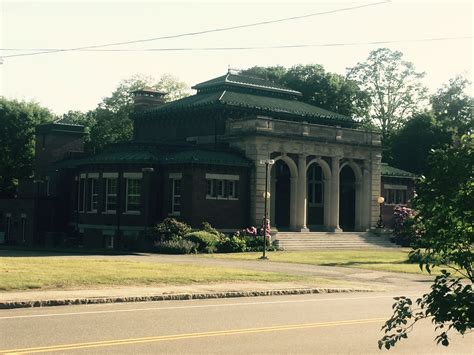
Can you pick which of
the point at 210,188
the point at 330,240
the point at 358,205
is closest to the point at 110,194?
the point at 210,188

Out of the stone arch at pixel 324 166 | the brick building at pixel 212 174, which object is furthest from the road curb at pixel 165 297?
the stone arch at pixel 324 166

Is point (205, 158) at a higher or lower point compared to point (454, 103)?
lower

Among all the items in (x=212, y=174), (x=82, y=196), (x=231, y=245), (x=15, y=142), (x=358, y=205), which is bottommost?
(x=231, y=245)

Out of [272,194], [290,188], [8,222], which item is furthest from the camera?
[8,222]

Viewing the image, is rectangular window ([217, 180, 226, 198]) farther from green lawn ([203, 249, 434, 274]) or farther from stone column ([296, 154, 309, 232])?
stone column ([296, 154, 309, 232])

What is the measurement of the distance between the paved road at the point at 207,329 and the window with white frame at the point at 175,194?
2847 cm

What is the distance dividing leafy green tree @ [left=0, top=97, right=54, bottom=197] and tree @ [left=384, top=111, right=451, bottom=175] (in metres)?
36.5

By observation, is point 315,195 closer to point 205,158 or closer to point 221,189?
point 221,189

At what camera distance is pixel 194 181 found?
46500mm

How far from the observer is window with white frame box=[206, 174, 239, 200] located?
156 ft

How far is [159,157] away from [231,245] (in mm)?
8462

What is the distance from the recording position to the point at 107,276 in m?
23.3

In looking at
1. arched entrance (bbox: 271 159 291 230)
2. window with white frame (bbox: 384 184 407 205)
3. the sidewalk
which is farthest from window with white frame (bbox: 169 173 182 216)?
the sidewalk

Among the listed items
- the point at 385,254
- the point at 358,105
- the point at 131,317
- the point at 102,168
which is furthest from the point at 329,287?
the point at 358,105
